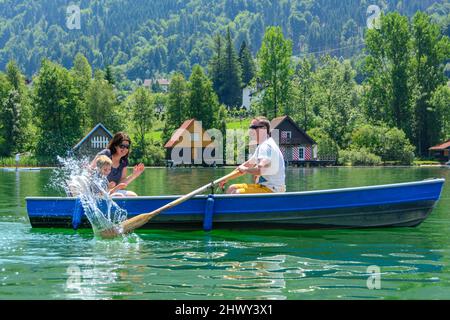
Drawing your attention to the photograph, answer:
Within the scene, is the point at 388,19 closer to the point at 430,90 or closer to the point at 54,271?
the point at 430,90

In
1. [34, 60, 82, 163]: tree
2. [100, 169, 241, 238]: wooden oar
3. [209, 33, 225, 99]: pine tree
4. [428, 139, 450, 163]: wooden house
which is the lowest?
[100, 169, 241, 238]: wooden oar

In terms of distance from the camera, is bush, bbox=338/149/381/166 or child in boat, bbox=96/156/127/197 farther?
bush, bbox=338/149/381/166

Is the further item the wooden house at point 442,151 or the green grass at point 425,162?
the wooden house at point 442,151

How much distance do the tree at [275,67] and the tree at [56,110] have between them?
75.5 ft

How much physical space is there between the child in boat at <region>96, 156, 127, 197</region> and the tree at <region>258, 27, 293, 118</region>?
72.4 meters

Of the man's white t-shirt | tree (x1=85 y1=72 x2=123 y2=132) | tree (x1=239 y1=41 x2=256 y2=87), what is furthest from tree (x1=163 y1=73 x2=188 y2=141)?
the man's white t-shirt

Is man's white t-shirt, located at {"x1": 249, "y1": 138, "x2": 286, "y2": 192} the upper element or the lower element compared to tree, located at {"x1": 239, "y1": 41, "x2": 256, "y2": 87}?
lower

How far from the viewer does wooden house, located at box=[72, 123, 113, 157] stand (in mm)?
75875

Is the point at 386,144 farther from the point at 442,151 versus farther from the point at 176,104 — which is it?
the point at 176,104

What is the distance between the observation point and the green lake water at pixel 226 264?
865cm

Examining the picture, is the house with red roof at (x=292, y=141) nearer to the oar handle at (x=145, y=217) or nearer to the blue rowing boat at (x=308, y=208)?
the blue rowing boat at (x=308, y=208)

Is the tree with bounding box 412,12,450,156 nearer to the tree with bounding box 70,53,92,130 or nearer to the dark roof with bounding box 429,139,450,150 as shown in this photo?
the dark roof with bounding box 429,139,450,150

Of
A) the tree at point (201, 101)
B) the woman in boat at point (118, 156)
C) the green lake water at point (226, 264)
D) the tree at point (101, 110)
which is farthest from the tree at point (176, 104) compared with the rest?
the woman in boat at point (118, 156)

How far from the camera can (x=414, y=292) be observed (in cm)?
854
